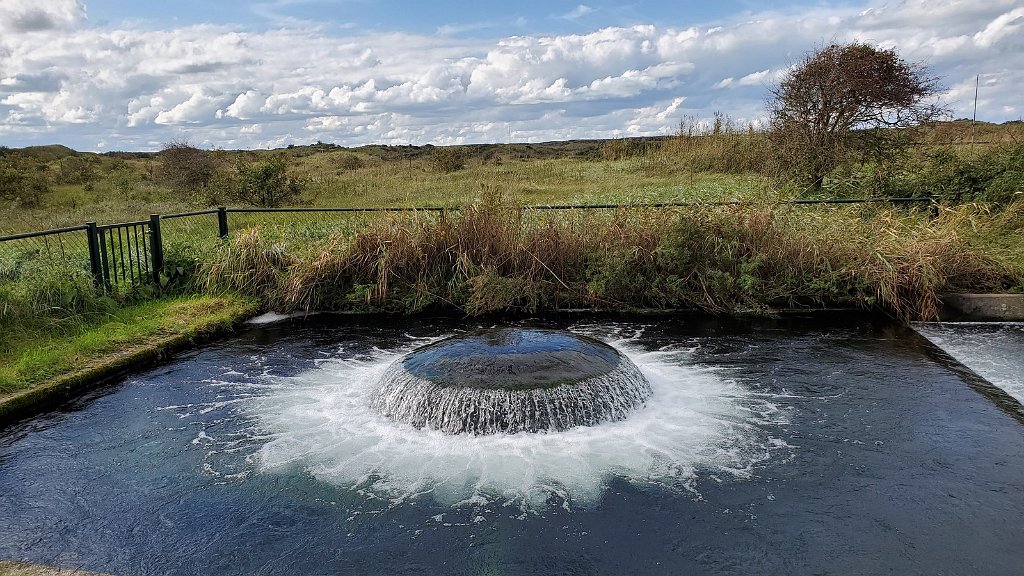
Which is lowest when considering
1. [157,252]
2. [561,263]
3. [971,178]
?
[561,263]

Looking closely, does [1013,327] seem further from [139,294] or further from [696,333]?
[139,294]

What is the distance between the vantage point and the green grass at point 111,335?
20.9 ft

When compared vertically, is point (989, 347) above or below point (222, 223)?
below

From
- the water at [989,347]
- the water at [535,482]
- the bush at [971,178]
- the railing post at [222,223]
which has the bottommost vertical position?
the water at [535,482]

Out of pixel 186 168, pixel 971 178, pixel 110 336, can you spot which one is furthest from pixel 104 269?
pixel 186 168

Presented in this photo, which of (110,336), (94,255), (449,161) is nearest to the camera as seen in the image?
(110,336)

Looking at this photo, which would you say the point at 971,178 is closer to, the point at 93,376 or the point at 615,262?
Result: the point at 615,262

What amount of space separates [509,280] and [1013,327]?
6.71 m

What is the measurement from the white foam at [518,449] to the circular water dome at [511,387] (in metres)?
0.12

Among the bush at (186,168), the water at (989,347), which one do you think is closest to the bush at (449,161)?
the bush at (186,168)

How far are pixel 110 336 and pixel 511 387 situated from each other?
5022 millimetres

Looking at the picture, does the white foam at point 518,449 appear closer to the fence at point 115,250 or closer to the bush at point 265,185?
the fence at point 115,250

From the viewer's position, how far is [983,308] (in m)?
8.91

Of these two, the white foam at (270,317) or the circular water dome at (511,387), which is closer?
the circular water dome at (511,387)
